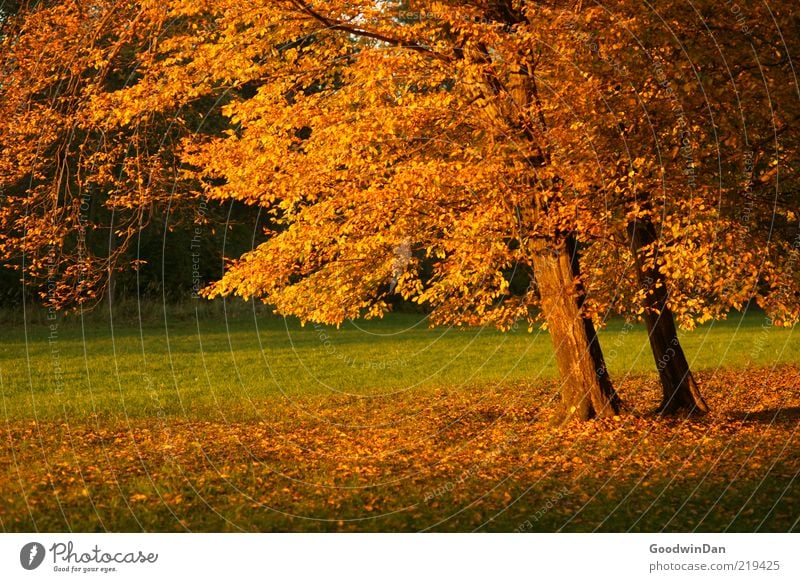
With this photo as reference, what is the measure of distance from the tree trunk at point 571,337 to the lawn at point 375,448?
1.57ft

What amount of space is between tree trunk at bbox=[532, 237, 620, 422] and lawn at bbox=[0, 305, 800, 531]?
18.8 inches

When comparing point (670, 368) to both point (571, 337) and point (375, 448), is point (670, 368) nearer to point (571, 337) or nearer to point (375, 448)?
point (571, 337)

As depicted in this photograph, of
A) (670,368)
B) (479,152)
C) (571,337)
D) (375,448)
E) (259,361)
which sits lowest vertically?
(259,361)

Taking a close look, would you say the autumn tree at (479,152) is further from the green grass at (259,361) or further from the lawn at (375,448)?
the green grass at (259,361)

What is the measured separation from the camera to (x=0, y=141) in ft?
46.9

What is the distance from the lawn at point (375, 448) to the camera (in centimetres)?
1047

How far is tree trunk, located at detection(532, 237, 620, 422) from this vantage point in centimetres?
1491

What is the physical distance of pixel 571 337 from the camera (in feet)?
49.3

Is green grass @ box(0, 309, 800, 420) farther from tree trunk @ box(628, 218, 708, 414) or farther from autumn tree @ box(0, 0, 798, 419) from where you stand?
tree trunk @ box(628, 218, 708, 414)

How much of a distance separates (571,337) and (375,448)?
3368mm

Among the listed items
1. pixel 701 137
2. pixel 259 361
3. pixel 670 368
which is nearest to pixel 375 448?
pixel 670 368

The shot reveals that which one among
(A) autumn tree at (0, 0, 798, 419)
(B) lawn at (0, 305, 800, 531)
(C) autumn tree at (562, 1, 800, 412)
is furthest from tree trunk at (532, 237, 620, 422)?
(C) autumn tree at (562, 1, 800, 412)

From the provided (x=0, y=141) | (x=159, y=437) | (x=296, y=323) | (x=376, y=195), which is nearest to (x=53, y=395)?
(x=159, y=437)

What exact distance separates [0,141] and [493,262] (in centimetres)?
739
